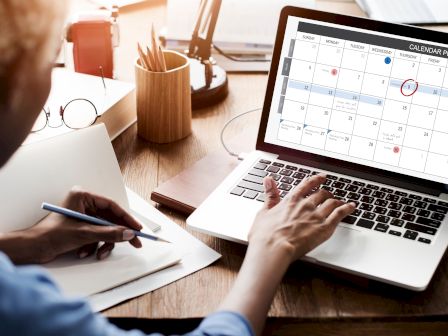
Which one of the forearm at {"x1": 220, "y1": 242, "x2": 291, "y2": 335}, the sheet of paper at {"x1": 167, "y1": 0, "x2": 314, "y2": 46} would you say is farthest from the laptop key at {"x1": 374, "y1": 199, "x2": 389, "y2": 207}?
the sheet of paper at {"x1": 167, "y1": 0, "x2": 314, "y2": 46}

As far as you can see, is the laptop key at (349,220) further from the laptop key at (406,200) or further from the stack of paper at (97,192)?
the stack of paper at (97,192)

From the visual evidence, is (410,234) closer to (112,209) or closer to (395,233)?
(395,233)

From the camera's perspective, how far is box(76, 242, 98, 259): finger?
3.16 feet

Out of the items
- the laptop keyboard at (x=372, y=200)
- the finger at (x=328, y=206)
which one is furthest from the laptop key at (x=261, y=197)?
the finger at (x=328, y=206)

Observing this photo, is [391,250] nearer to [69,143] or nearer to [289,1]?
[69,143]

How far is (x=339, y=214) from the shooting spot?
984 millimetres

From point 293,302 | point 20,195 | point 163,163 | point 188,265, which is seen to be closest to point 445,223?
point 293,302

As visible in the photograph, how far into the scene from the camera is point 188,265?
0.98 metres

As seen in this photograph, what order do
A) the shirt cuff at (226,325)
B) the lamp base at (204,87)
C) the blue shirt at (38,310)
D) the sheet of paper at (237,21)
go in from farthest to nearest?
the sheet of paper at (237,21)
the lamp base at (204,87)
the shirt cuff at (226,325)
the blue shirt at (38,310)

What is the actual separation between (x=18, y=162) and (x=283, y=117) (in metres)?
0.45

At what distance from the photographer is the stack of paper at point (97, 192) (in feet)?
3.04

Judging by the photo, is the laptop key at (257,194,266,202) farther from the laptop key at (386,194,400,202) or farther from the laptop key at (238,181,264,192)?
the laptop key at (386,194,400,202)

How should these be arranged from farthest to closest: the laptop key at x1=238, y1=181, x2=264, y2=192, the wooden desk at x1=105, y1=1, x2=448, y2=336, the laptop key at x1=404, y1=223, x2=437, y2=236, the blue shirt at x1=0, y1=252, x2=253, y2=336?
1. the laptop key at x1=238, y1=181, x2=264, y2=192
2. the laptop key at x1=404, y1=223, x2=437, y2=236
3. the wooden desk at x1=105, y1=1, x2=448, y2=336
4. the blue shirt at x1=0, y1=252, x2=253, y2=336

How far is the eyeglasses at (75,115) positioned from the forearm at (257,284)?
0.49m
